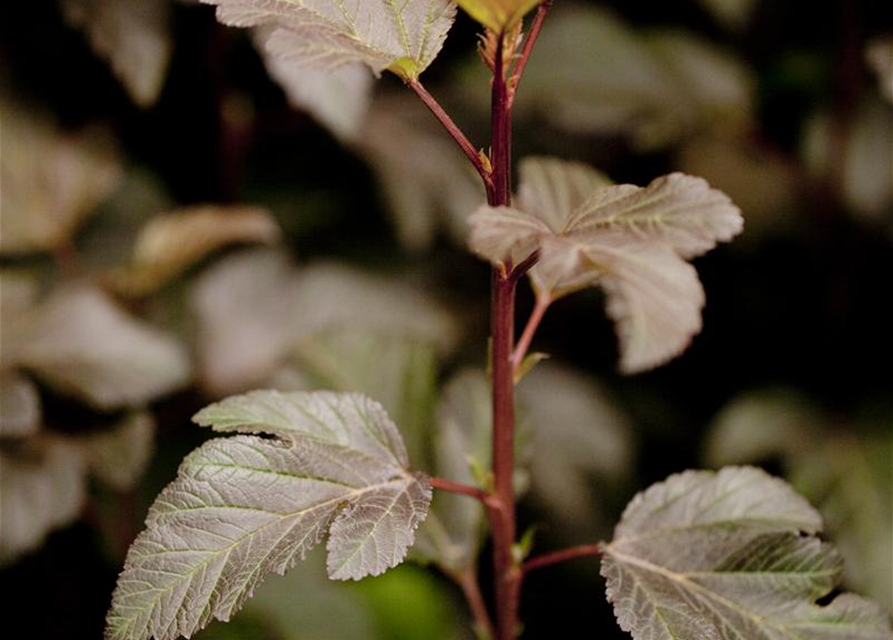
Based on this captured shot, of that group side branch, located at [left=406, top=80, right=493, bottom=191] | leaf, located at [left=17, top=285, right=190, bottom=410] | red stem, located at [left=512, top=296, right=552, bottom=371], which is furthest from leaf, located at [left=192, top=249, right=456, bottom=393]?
side branch, located at [left=406, top=80, right=493, bottom=191]

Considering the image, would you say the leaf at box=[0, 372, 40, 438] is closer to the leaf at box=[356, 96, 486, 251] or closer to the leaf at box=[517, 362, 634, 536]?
the leaf at box=[356, 96, 486, 251]

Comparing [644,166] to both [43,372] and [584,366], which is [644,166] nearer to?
[584,366]

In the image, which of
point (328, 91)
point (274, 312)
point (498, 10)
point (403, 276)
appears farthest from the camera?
point (403, 276)

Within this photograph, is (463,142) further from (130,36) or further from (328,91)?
(130,36)

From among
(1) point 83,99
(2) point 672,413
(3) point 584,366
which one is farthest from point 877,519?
(1) point 83,99

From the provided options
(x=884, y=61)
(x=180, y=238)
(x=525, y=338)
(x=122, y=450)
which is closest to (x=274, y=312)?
(x=180, y=238)

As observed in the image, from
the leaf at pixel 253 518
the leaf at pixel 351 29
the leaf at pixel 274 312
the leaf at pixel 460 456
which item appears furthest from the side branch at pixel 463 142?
the leaf at pixel 274 312
